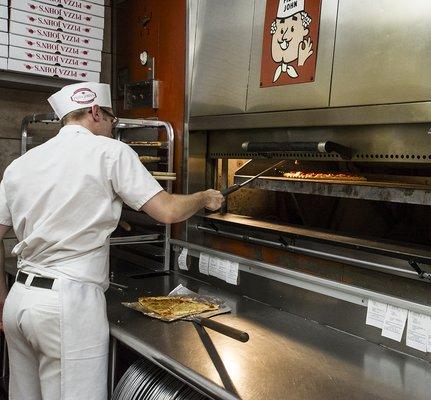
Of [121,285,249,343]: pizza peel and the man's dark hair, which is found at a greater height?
the man's dark hair

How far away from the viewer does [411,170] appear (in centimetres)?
236

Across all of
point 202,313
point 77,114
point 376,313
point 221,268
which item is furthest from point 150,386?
point 77,114

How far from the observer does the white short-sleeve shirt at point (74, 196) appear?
6.18 ft

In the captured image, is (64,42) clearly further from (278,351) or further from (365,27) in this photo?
(278,351)

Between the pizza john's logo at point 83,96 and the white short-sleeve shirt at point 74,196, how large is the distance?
0.64ft

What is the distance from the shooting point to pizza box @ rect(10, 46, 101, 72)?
9.31 feet

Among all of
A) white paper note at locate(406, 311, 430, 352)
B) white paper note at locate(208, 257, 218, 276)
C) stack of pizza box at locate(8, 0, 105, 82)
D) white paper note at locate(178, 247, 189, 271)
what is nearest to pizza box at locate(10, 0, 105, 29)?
stack of pizza box at locate(8, 0, 105, 82)

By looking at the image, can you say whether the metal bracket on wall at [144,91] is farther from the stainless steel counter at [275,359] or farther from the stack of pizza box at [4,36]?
the stainless steel counter at [275,359]

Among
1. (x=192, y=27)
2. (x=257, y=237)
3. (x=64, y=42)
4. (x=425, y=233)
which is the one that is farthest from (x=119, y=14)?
(x=425, y=233)

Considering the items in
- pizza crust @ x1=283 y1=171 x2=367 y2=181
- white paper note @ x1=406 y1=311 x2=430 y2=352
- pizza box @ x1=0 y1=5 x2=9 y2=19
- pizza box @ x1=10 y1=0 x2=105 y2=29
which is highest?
pizza box @ x1=10 y1=0 x2=105 y2=29

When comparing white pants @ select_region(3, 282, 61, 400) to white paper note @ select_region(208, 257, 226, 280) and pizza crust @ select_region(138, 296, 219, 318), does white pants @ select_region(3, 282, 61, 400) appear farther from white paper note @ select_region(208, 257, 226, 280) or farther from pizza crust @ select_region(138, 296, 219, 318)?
white paper note @ select_region(208, 257, 226, 280)

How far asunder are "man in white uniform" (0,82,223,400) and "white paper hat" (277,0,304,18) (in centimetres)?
96

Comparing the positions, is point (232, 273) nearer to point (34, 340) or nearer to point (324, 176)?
point (324, 176)

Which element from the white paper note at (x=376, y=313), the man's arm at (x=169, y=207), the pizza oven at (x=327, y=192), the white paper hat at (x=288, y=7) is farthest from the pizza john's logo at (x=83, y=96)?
the white paper note at (x=376, y=313)
